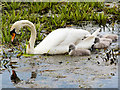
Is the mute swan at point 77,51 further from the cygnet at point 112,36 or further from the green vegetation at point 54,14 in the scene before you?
the green vegetation at point 54,14

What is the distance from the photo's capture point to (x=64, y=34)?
32.3 ft

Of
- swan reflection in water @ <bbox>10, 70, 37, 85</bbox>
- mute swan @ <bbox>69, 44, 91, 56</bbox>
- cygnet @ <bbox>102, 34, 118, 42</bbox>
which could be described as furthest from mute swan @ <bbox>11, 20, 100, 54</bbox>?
swan reflection in water @ <bbox>10, 70, 37, 85</bbox>

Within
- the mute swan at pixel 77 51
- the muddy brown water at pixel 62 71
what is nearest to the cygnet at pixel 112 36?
the muddy brown water at pixel 62 71

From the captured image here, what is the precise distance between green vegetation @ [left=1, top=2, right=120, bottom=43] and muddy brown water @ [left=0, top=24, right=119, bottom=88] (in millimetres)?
1905

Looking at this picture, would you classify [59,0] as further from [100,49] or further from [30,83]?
[30,83]

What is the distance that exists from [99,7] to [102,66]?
5613 millimetres

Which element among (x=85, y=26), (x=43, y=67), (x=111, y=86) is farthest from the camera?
(x=85, y=26)

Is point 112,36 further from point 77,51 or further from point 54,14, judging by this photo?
point 54,14

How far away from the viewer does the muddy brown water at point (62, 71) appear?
296 inches

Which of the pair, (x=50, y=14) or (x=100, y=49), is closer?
(x=100, y=49)

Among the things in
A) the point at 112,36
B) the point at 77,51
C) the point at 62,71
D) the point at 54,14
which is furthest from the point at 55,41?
the point at 54,14

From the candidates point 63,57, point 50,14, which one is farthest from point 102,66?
point 50,14

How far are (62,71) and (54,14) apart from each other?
174 inches

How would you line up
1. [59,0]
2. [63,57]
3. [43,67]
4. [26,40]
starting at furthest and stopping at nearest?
[59,0] → [26,40] → [63,57] → [43,67]
